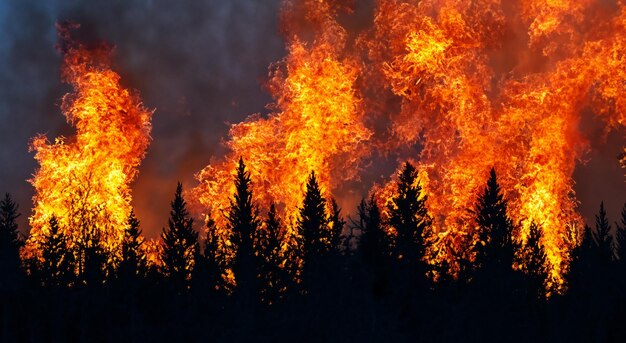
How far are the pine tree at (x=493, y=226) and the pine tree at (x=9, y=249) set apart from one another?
118ft

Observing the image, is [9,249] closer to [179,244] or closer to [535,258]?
[179,244]

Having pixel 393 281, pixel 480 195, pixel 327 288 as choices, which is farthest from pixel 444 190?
pixel 327 288

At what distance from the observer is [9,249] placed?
10188 centimetres

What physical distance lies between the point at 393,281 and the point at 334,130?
90.3ft

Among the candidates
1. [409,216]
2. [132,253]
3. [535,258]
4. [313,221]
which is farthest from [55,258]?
[535,258]

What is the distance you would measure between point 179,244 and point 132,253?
650 centimetres

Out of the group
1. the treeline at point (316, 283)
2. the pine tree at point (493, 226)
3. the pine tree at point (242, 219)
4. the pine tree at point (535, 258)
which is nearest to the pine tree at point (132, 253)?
the treeline at point (316, 283)

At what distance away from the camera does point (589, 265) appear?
79.2m

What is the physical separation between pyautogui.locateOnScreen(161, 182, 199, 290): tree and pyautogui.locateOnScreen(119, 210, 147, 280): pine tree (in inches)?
84.1

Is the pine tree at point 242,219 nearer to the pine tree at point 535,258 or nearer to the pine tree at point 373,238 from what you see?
the pine tree at point 373,238

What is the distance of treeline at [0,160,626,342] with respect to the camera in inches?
1914

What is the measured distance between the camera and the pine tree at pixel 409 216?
263 ft

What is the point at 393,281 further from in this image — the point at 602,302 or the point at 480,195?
the point at 480,195

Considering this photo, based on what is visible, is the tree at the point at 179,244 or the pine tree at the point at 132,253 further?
the tree at the point at 179,244
